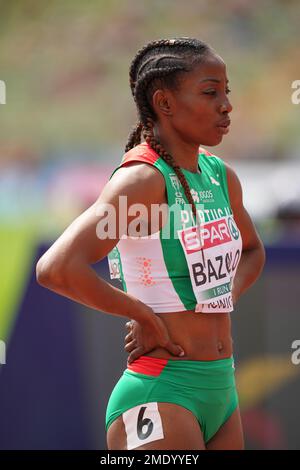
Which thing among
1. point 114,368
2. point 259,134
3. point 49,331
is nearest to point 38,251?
point 49,331

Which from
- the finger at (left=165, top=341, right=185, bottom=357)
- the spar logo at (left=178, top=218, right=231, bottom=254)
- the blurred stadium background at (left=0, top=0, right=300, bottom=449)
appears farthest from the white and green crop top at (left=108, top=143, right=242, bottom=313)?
the blurred stadium background at (left=0, top=0, right=300, bottom=449)

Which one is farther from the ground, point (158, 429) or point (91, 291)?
point (91, 291)

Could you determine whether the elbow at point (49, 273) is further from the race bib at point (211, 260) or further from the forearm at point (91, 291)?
the race bib at point (211, 260)

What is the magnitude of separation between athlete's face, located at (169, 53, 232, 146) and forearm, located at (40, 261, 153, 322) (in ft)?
2.06

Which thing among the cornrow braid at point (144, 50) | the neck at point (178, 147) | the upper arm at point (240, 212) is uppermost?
the cornrow braid at point (144, 50)

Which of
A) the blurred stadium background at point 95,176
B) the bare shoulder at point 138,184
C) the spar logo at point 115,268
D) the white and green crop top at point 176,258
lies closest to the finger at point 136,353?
the white and green crop top at point 176,258

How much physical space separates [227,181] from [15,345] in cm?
272

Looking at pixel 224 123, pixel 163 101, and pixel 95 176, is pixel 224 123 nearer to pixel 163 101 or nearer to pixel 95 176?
pixel 163 101

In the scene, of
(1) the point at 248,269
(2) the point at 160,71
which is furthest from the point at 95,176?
(2) the point at 160,71

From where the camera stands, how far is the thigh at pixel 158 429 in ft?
8.95

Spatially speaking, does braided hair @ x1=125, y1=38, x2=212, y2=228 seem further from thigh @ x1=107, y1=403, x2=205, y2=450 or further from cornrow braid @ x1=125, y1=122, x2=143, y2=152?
thigh @ x1=107, y1=403, x2=205, y2=450

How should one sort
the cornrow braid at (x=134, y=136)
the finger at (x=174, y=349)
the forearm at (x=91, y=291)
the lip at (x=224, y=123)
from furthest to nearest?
the cornrow braid at (x=134, y=136) → the lip at (x=224, y=123) → the finger at (x=174, y=349) → the forearm at (x=91, y=291)

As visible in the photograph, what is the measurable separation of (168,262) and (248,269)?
0.64m

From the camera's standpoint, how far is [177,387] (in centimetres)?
280
